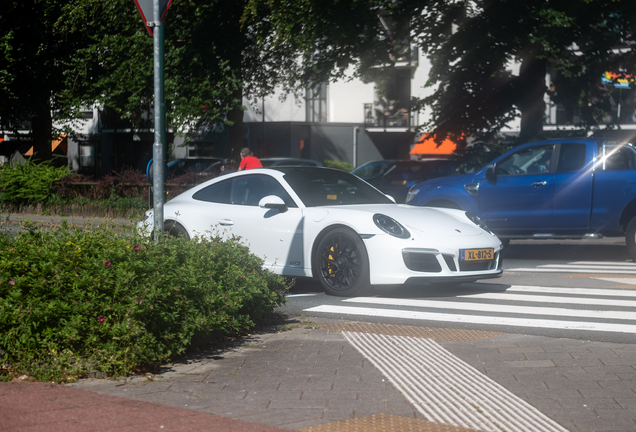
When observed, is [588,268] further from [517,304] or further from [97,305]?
[97,305]

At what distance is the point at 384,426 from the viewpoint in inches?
147

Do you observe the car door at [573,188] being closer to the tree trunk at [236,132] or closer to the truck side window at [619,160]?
the truck side window at [619,160]

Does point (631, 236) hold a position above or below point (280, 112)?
below

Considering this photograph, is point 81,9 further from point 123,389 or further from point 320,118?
point 320,118

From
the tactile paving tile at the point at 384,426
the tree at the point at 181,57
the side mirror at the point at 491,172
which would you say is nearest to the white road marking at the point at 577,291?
the side mirror at the point at 491,172

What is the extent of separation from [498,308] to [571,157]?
5.22 metres

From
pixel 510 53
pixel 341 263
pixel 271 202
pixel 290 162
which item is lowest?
pixel 341 263

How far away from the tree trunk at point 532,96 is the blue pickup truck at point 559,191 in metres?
7.00

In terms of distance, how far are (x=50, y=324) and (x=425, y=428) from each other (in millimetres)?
2524

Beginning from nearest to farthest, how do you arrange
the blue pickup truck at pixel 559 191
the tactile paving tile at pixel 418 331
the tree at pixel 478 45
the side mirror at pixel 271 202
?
the tactile paving tile at pixel 418 331 → the side mirror at pixel 271 202 → the blue pickup truck at pixel 559 191 → the tree at pixel 478 45

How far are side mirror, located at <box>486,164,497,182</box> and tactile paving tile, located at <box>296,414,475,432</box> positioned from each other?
29.3 feet

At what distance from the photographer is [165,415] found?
12.9 feet

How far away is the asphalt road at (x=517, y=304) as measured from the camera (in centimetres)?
644

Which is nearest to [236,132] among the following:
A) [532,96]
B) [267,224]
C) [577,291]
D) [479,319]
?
[532,96]
